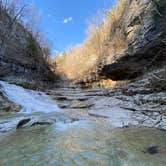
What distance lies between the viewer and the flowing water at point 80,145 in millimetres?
2498

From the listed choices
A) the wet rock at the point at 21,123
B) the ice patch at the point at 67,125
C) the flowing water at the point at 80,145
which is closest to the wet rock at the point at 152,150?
the flowing water at the point at 80,145

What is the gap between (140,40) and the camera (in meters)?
8.68

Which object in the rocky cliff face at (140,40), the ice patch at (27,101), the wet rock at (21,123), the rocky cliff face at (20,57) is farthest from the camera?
the rocky cliff face at (20,57)

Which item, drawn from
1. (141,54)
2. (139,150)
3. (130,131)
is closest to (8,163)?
(139,150)

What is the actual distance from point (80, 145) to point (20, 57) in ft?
29.4

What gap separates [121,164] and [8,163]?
4.55 ft

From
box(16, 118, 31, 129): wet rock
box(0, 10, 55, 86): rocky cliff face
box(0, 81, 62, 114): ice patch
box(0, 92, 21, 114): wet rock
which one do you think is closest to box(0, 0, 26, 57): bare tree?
box(0, 10, 55, 86): rocky cliff face

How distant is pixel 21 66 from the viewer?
1070 cm

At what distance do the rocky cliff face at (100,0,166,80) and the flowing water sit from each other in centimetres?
491

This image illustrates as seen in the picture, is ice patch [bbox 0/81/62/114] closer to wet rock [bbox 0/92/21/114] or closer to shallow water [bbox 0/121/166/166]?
wet rock [bbox 0/92/21/114]

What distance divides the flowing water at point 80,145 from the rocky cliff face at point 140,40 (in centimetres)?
491

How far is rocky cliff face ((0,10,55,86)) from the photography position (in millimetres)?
9711

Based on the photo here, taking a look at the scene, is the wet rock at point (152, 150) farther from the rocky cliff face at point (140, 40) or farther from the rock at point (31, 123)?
the rocky cliff face at point (140, 40)

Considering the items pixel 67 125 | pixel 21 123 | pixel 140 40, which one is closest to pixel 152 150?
pixel 67 125
